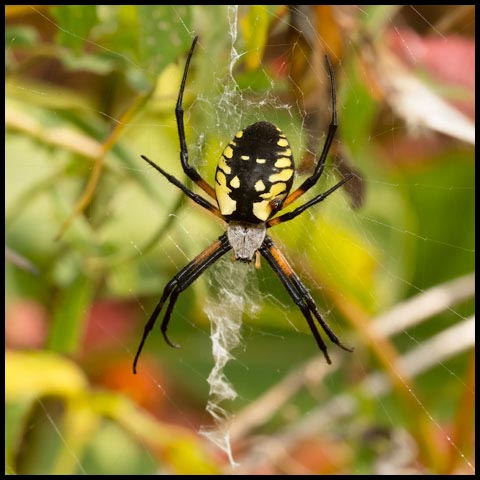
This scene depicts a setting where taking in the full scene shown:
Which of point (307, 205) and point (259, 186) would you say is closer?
point (259, 186)

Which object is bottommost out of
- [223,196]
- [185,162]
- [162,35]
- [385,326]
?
[385,326]

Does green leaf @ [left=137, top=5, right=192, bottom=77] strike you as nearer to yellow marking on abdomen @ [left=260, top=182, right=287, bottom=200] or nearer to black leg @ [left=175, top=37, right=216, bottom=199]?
black leg @ [left=175, top=37, right=216, bottom=199]

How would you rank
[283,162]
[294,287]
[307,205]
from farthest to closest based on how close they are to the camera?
[294,287] → [307,205] → [283,162]

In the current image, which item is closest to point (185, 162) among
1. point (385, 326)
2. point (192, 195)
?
point (192, 195)

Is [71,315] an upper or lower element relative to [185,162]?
lower

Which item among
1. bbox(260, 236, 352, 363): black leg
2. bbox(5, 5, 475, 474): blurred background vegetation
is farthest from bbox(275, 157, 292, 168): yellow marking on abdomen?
bbox(260, 236, 352, 363): black leg

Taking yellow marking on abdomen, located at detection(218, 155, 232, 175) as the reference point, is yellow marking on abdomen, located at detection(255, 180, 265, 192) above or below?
below

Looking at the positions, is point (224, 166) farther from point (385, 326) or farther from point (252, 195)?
point (385, 326)
